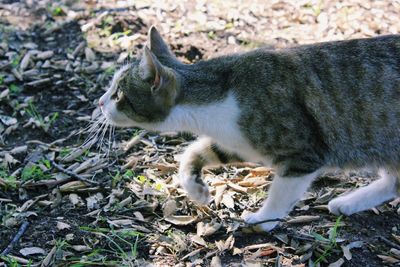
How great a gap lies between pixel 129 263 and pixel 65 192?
37.2 inches

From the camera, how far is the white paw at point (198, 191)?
425cm

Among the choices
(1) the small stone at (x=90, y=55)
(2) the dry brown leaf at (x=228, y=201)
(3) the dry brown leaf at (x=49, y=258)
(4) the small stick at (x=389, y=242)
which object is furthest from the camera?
(1) the small stone at (x=90, y=55)

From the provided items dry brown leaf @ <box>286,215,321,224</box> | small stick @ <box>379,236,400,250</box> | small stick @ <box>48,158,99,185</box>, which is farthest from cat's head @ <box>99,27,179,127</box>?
small stick @ <box>379,236,400,250</box>

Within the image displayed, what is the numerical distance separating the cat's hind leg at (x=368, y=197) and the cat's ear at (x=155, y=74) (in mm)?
1371

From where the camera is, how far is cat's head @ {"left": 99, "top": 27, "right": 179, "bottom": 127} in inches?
155

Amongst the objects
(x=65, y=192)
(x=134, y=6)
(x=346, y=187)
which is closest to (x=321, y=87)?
(x=346, y=187)

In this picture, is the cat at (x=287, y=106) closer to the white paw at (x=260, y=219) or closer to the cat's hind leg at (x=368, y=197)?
the white paw at (x=260, y=219)

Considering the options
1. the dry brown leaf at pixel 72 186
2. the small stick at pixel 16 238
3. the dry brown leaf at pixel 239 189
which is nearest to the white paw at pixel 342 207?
the dry brown leaf at pixel 239 189

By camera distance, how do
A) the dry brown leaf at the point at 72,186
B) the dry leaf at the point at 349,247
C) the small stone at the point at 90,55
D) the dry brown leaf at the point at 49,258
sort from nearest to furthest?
the dry brown leaf at the point at 49,258 → the dry leaf at the point at 349,247 → the dry brown leaf at the point at 72,186 → the small stone at the point at 90,55

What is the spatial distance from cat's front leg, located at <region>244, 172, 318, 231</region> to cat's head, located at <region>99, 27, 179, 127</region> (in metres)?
0.83

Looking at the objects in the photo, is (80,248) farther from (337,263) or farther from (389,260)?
(389,260)

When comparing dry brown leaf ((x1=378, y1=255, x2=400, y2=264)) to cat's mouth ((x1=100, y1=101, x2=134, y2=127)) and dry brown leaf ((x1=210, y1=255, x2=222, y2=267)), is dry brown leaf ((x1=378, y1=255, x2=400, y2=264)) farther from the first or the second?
cat's mouth ((x1=100, y1=101, x2=134, y2=127))

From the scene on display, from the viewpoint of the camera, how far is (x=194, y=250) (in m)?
3.97

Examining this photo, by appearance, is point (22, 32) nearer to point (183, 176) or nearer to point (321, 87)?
point (183, 176)
